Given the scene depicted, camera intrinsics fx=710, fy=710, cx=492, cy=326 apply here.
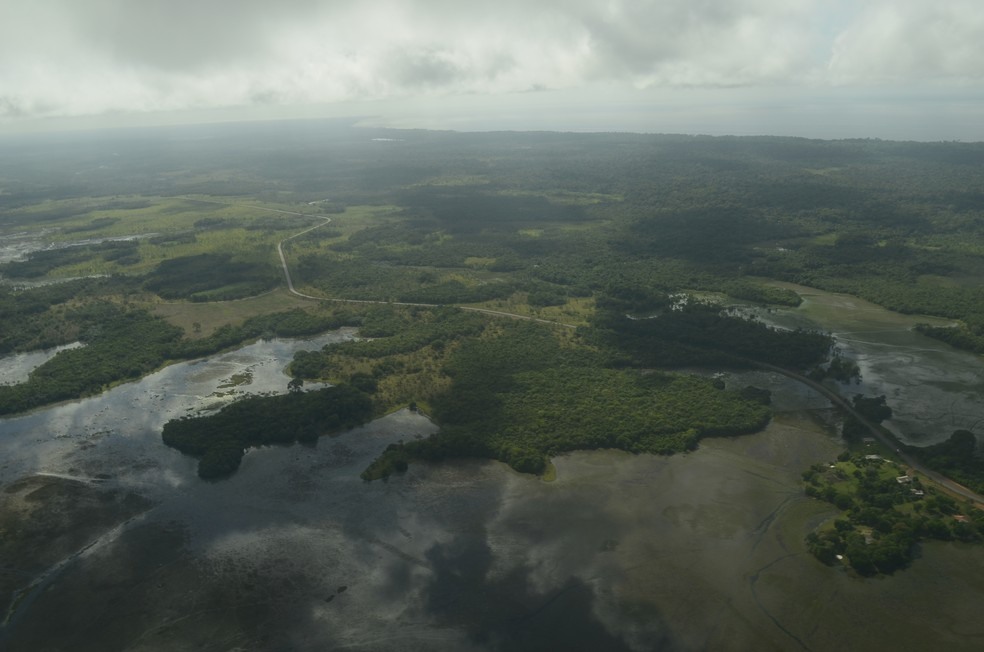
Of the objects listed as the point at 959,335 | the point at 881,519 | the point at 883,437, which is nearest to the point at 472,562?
the point at 881,519

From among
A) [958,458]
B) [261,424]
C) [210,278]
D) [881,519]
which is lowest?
[210,278]

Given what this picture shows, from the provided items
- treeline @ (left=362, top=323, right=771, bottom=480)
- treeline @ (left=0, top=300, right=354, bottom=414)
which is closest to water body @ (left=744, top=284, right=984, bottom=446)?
treeline @ (left=362, top=323, right=771, bottom=480)

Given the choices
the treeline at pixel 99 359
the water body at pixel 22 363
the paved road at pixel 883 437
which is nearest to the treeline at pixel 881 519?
the paved road at pixel 883 437

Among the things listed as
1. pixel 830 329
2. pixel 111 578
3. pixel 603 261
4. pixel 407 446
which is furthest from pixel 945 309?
pixel 111 578

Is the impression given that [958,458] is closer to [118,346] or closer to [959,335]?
[959,335]

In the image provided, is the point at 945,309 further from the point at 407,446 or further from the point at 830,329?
the point at 407,446

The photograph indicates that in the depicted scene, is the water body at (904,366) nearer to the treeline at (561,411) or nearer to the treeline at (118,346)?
the treeline at (561,411)

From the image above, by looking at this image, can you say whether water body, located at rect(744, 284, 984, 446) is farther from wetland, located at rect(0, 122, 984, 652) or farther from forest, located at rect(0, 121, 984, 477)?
forest, located at rect(0, 121, 984, 477)
